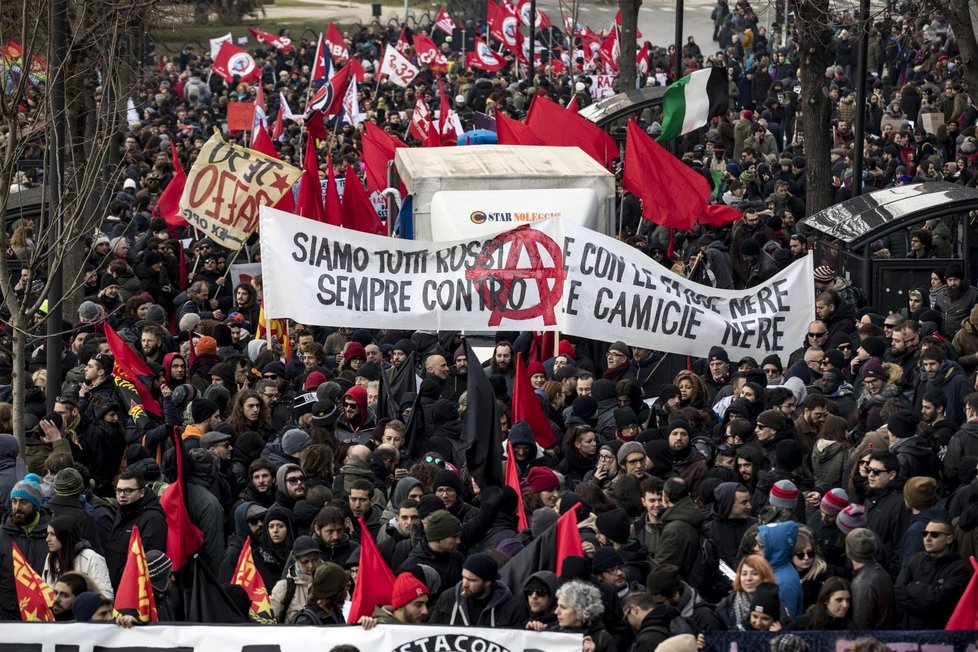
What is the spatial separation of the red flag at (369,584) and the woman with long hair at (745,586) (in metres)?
1.57

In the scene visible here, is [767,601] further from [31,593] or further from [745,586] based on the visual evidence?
[31,593]

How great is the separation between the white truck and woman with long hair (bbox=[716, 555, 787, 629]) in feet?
25.4

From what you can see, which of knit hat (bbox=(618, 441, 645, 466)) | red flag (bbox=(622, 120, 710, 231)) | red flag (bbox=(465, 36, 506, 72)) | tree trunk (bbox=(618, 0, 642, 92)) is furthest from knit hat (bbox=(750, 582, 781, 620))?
red flag (bbox=(465, 36, 506, 72))

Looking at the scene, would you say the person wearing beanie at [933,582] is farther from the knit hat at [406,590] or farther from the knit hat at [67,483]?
the knit hat at [67,483]

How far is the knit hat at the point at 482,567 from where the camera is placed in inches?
306

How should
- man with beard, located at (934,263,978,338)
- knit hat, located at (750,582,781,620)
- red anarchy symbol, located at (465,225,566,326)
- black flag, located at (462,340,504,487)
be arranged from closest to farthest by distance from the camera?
knit hat, located at (750,582,781,620), black flag, located at (462,340,504,487), red anarchy symbol, located at (465,225,566,326), man with beard, located at (934,263,978,338)

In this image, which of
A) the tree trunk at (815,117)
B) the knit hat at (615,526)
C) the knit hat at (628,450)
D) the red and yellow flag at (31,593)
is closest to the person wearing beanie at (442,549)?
the knit hat at (615,526)

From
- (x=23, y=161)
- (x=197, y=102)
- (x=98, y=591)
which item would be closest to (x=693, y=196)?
(x=98, y=591)

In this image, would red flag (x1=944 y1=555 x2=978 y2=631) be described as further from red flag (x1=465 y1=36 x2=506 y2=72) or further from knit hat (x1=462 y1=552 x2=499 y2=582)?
red flag (x1=465 y1=36 x2=506 y2=72)

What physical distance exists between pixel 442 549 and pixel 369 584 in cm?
74

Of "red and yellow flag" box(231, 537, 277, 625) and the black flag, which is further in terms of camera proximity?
the black flag

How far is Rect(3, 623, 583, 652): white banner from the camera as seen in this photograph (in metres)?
7.42

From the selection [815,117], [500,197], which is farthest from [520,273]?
[815,117]

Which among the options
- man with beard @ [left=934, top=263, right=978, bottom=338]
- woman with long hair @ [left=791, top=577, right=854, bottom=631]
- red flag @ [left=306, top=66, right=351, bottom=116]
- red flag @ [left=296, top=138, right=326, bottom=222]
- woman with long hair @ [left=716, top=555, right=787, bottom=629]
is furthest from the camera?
red flag @ [left=306, top=66, right=351, bottom=116]
